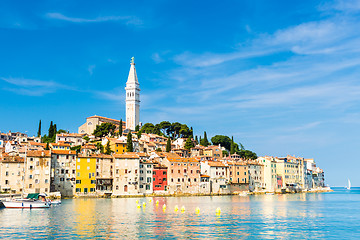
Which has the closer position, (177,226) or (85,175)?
(177,226)

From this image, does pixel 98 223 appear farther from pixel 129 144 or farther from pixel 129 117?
pixel 129 117

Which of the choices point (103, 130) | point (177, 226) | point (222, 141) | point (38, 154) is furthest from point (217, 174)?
point (177, 226)

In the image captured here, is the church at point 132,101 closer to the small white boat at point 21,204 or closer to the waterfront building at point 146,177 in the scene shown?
the waterfront building at point 146,177

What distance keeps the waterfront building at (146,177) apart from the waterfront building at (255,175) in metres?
31.3

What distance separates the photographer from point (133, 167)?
273 feet

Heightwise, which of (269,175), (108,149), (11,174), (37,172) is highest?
(108,149)

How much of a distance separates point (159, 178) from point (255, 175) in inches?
1264

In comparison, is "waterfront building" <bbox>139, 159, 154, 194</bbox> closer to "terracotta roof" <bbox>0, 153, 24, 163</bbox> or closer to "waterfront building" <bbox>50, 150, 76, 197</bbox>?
"waterfront building" <bbox>50, 150, 76, 197</bbox>

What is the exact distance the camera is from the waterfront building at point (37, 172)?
7475 cm

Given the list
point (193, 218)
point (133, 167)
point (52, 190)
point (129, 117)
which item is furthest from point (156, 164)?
point (129, 117)

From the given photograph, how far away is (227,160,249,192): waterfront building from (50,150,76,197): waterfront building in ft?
131

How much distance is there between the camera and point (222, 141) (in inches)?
5133

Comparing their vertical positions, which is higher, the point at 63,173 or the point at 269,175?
the point at 63,173

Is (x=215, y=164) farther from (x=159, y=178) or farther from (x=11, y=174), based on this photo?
(x=11, y=174)
